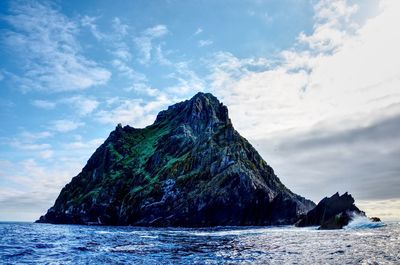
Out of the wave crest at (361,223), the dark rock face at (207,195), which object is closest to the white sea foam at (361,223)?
the wave crest at (361,223)

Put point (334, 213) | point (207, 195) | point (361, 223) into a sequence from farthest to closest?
1. point (207, 195)
2. point (334, 213)
3. point (361, 223)

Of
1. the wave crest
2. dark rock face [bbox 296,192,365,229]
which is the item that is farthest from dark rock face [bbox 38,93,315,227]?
the wave crest

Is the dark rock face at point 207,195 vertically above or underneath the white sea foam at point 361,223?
above

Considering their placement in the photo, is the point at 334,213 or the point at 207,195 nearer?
the point at 334,213

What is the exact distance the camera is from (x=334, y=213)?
103 m

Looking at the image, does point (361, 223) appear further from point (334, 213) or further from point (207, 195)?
point (207, 195)

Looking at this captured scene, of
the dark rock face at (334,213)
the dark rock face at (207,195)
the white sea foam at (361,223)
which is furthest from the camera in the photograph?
the dark rock face at (207,195)

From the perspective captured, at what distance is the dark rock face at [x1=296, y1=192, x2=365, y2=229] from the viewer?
9262 centimetres

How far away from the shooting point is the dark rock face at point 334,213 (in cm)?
9262

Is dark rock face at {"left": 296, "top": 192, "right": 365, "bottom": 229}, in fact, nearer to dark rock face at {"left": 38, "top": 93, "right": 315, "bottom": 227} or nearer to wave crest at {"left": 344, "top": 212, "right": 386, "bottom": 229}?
wave crest at {"left": 344, "top": 212, "right": 386, "bottom": 229}

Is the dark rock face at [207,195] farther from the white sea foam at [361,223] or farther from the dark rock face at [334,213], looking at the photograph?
the white sea foam at [361,223]

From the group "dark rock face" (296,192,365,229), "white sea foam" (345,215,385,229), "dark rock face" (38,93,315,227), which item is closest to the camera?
"dark rock face" (296,192,365,229)

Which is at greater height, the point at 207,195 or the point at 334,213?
the point at 207,195

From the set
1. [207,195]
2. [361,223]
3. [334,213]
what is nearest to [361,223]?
[361,223]
